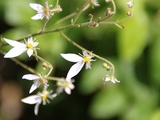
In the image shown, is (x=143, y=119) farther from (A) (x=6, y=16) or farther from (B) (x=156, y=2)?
(A) (x=6, y=16)

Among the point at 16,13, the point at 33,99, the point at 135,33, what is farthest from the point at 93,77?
the point at 33,99

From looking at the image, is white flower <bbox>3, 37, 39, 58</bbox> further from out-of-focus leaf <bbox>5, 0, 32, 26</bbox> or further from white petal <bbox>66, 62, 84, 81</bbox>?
out-of-focus leaf <bbox>5, 0, 32, 26</bbox>

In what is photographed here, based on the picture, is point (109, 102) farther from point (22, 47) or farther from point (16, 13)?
point (22, 47)

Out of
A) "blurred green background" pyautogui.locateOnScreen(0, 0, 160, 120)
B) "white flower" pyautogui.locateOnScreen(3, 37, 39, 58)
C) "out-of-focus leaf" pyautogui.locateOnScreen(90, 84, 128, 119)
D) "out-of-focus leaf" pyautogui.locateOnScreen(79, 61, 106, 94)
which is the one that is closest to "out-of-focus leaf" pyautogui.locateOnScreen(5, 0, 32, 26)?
"blurred green background" pyautogui.locateOnScreen(0, 0, 160, 120)

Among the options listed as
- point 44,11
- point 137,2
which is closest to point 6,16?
point 137,2

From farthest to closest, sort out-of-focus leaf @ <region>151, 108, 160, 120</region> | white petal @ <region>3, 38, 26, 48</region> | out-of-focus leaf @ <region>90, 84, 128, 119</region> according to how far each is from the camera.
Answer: out-of-focus leaf @ <region>90, 84, 128, 119</region> < out-of-focus leaf @ <region>151, 108, 160, 120</region> < white petal @ <region>3, 38, 26, 48</region>
